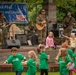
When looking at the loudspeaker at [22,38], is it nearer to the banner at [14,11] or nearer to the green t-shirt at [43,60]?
the banner at [14,11]

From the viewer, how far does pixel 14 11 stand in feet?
95.0

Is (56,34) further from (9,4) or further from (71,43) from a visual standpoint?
(71,43)

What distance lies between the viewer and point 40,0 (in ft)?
106

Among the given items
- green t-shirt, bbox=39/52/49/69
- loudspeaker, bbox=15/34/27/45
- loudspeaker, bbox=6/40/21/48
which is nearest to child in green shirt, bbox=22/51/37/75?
green t-shirt, bbox=39/52/49/69

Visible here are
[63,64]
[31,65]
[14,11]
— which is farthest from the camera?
[14,11]

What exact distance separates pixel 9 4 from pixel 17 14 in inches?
31.7

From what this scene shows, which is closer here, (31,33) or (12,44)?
(12,44)

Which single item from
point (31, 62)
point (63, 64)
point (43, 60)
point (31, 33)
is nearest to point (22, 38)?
point (31, 33)

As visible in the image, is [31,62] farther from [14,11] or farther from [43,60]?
[14,11]

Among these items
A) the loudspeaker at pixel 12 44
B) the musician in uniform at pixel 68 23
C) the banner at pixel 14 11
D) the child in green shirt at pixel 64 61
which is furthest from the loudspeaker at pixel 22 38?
the child in green shirt at pixel 64 61

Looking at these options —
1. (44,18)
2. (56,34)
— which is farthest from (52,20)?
(44,18)

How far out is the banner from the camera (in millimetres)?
28594

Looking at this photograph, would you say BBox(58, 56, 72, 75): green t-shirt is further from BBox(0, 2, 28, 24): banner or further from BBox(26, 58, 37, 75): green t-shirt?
BBox(0, 2, 28, 24): banner

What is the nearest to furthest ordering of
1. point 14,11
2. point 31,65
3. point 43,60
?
point 31,65 < point 43,60 < point 14,11
